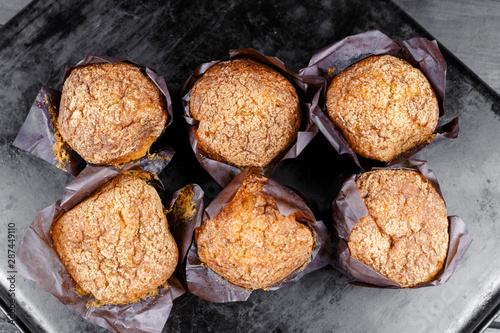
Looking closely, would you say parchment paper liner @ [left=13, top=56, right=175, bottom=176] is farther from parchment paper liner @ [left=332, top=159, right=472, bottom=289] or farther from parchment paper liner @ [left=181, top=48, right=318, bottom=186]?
parchment paper liner @ [left=332, top=159, right=472, bottom=289]

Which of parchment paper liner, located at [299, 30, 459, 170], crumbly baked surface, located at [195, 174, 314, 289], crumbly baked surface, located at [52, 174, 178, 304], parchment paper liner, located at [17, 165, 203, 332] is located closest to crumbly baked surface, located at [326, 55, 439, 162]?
parchment paper liner, located at [299, 30, 459, 170]

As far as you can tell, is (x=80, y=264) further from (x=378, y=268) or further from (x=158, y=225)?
(x=378, y=268)

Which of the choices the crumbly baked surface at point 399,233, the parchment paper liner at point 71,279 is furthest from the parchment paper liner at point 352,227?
the parchment paper liner at point 71,279

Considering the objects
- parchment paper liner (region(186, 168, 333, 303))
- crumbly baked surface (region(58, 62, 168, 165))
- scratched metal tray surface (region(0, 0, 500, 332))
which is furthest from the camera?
scratched metal tray surface (region(0, 0, 500, 332))

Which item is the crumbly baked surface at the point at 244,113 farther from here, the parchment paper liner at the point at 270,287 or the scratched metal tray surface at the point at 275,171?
the scratched metal tray surface at the point at 275,171

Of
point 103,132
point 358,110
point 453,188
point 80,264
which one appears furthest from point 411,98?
point 80,264

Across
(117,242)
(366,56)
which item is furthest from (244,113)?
(117,242)
